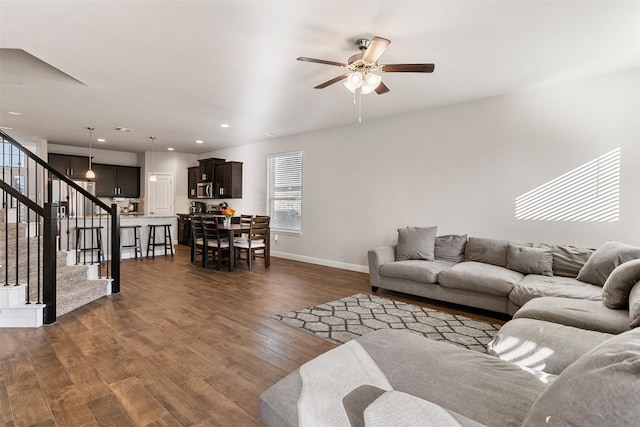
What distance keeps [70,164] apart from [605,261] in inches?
414

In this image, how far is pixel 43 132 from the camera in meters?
6.76

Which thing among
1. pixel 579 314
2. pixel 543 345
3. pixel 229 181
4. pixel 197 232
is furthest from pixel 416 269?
pixel 229 181

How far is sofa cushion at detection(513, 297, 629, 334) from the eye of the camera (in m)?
2.12

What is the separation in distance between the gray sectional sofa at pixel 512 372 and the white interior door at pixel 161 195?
9008 mm

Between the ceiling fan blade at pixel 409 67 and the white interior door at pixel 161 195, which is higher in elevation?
the ceiling fan blade at pixel 409 67

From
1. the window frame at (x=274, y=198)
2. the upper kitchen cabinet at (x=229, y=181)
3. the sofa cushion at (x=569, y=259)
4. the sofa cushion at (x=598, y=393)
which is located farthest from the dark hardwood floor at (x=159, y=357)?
the upper kitchen cabinet at (x=229, y=181)

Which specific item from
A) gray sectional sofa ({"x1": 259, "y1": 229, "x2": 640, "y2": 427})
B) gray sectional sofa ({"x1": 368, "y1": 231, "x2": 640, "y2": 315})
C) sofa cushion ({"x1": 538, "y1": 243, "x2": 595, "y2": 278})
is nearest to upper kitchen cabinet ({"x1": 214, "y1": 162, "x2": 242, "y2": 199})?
gray sectional sofa ({"x1": 368, "y1": 231, "x2": 640, "y2": 315})

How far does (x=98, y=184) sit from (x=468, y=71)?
30.2 ft

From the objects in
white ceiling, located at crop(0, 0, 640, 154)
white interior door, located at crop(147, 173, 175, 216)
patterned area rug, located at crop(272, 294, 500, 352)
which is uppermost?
white ceiling, located at crop(0, 0, 640, 154)

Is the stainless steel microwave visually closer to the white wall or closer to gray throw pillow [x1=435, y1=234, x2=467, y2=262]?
the white wall

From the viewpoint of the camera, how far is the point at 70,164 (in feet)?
27.0

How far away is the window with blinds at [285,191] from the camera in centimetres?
704

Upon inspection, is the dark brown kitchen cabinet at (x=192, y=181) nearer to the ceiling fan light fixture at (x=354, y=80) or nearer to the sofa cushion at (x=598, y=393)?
the ceiling fan light fixture at (x=354, y=80)

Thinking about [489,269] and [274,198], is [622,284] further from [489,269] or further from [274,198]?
[274,198]
